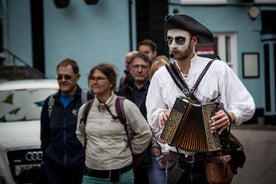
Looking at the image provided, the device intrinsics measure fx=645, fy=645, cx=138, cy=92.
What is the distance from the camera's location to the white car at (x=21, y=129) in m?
7.52

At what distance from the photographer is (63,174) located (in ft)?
19.8

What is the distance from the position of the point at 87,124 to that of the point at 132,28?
1301cm

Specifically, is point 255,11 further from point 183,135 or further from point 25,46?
point 183,135

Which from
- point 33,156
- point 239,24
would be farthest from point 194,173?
point 239,24

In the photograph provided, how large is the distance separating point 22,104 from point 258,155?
4.90 meters

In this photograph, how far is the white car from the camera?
296 inches

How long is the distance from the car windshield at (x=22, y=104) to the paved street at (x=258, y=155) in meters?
2.97

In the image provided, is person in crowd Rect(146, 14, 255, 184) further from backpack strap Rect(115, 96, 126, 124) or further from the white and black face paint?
backpack strap Rect(115, 96, 126, 124)

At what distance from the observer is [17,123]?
8398 millimetres

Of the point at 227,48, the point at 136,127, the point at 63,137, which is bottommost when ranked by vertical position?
the point at 63,137

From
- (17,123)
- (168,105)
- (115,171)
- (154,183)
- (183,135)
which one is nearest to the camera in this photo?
(183,135)

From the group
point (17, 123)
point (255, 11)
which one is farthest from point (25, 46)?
point (17, 123)

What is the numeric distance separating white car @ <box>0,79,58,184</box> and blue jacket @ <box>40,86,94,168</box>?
1.49m

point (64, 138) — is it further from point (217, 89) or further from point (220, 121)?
point (220, 121)
